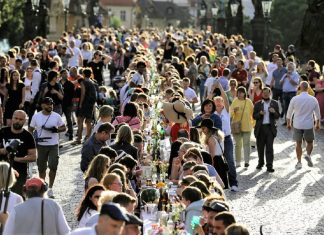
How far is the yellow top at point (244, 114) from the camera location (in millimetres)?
21547

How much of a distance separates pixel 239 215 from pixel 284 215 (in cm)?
67

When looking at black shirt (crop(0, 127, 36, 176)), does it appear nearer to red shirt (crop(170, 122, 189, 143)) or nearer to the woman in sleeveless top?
the woman in sleeveless top

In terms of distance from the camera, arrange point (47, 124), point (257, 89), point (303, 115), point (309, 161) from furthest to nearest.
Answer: point (257, 89), point (309, 161), point (303, 115), point (47, 124)

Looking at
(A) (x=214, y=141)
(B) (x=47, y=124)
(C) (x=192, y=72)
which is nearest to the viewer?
(A) (x=214, y=141)

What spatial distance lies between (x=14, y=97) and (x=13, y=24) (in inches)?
2017

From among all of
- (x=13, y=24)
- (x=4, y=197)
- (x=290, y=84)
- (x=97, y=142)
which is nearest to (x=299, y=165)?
(x=97, y=142)

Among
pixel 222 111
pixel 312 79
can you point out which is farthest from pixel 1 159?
pixel 312 79

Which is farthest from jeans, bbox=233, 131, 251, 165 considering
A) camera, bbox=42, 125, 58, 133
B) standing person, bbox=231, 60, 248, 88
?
standing person, bbox=231, 60, 248, 88

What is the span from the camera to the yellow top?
70.7 ft

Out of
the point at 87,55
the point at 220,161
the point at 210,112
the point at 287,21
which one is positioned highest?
the point at 210,112

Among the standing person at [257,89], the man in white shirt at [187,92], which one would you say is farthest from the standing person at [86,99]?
the standing person at [257,89]

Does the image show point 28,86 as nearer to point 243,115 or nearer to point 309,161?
point 243,115

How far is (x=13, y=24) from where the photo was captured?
241 ft

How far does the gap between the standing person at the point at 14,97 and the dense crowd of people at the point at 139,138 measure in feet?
0.07
